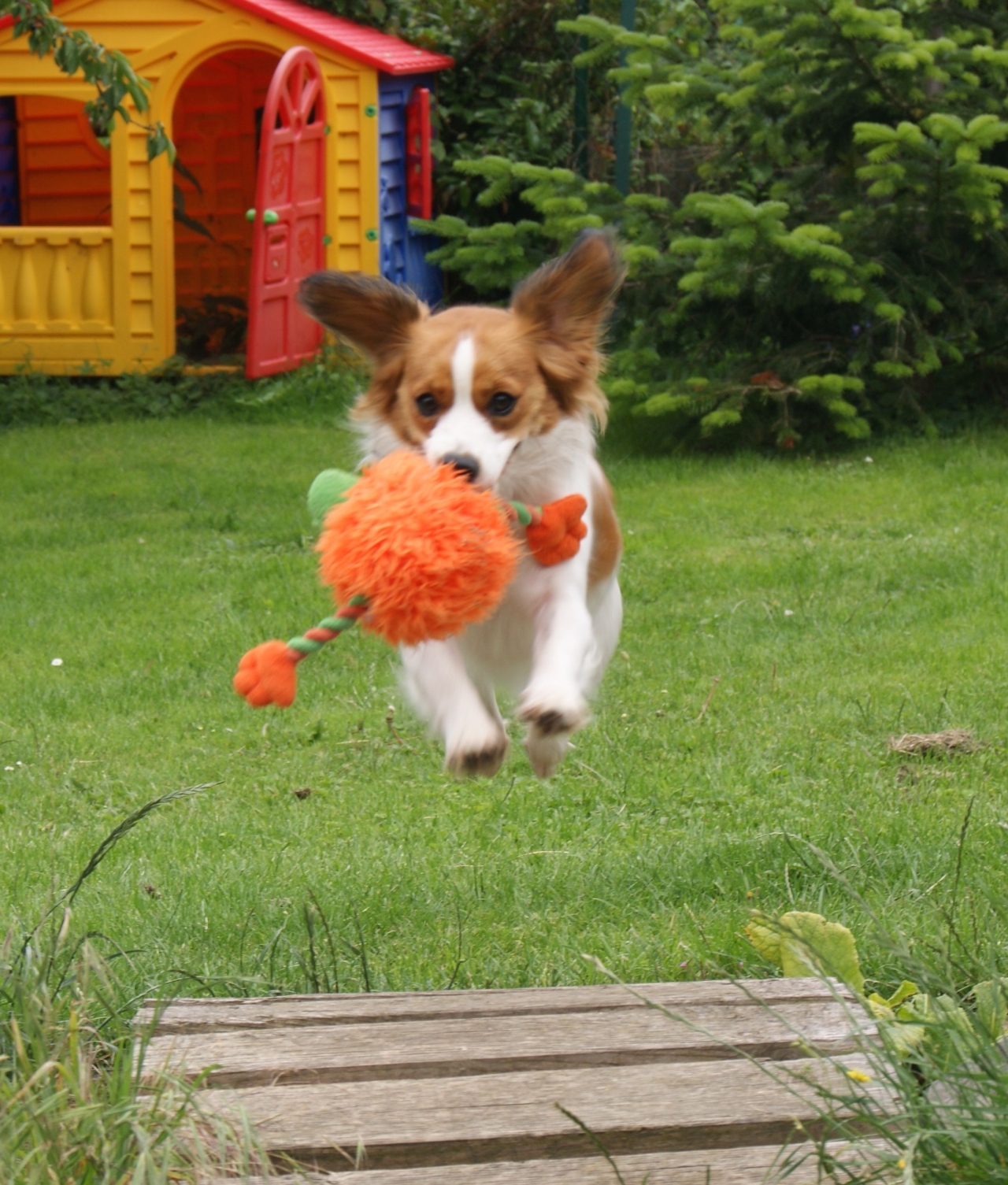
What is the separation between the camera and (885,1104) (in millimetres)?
2406

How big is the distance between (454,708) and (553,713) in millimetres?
252

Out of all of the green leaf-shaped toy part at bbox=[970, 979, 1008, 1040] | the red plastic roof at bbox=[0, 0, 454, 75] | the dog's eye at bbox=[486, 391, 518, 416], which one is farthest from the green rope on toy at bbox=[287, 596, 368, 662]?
the red plastic roof at bbox=[0, 0, 454, 75]

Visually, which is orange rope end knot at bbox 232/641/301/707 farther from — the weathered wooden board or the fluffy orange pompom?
the weathered wooden board

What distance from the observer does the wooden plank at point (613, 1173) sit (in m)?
2.29

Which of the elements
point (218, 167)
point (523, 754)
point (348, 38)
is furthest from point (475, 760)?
point (218, 167)

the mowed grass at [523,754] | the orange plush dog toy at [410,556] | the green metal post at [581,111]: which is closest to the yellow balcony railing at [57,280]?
the mowed grass at [523,754]

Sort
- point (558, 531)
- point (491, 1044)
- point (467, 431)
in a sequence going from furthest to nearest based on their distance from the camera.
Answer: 1. point (558, 531)
2. point (467, 431)
3. point (491, 1044)

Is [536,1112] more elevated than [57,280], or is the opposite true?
[536,1112]

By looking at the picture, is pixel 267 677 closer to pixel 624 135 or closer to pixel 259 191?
pixel 259 191

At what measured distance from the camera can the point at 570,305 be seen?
323 centimetres

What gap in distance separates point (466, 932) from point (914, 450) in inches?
246

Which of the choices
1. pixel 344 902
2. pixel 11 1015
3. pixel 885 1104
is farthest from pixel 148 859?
pixel 885 1104

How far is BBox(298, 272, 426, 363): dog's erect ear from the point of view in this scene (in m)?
3.11

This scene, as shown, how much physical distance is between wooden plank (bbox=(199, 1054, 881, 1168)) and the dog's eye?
4.08 ft
